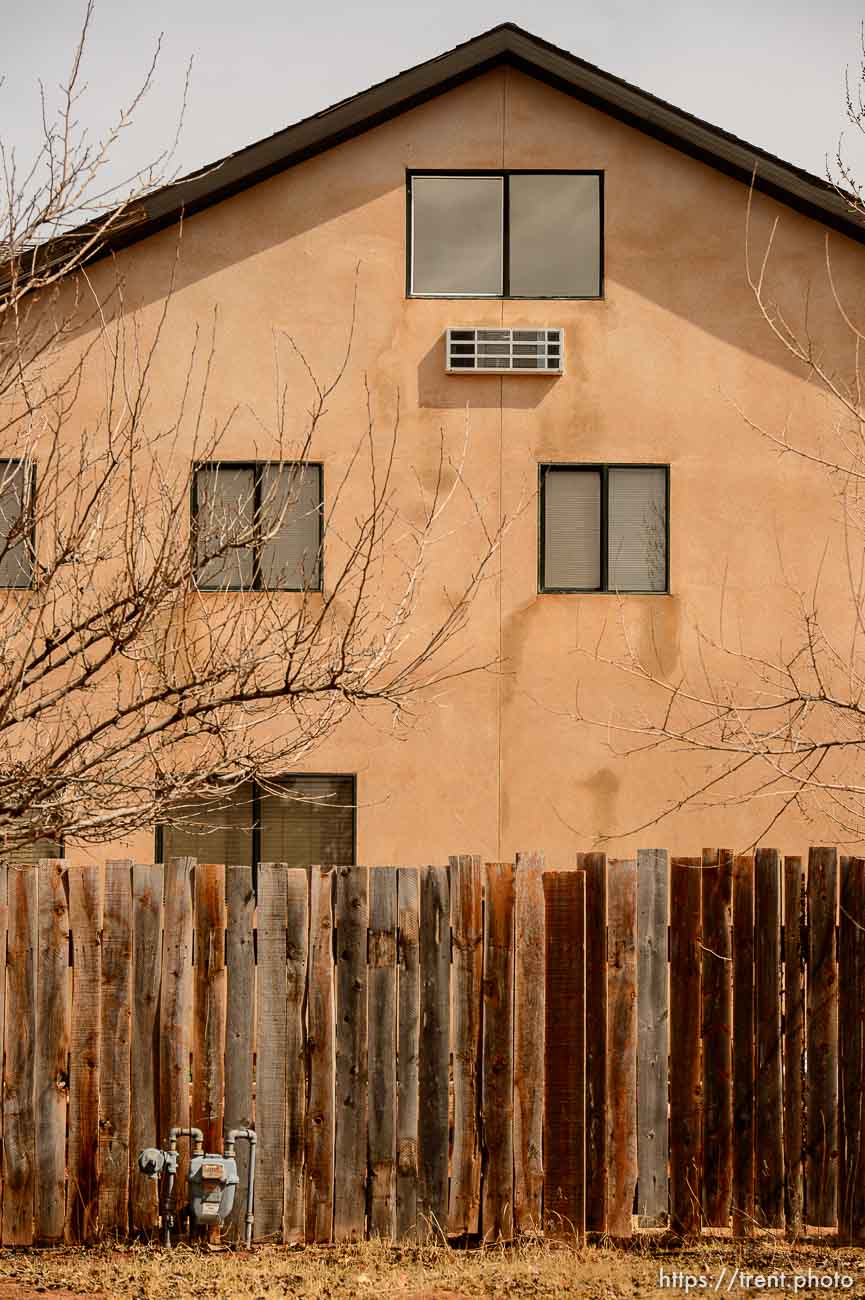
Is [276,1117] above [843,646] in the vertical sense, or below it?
below

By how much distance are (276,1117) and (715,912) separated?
2341mm

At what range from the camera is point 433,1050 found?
7020 mm

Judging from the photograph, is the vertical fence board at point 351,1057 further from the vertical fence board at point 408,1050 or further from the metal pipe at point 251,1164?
the metal pipe at point 251,1164

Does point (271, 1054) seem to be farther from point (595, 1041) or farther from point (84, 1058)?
point (595, 1041)

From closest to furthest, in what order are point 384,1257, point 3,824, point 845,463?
1. point 3,824
2. point 384,1257
3. point 845,463

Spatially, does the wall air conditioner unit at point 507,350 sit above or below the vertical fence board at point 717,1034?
above

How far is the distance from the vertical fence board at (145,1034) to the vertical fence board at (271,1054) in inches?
19.0

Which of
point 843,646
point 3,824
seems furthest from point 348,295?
point 3,824

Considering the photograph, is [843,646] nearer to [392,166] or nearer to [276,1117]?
[392,166]

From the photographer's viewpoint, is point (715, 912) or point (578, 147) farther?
point (578, 147)

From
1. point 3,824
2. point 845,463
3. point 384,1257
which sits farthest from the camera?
point 845,463

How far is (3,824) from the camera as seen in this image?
5.36 meters

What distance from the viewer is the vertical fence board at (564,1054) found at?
6.96 meters

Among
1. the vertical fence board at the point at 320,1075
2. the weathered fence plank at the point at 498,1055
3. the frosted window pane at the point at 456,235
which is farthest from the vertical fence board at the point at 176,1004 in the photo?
the frosted window pane at the point at 456,235
